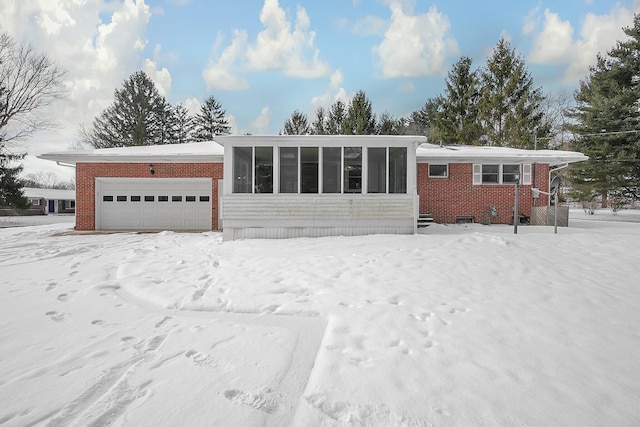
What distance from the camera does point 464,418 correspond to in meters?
1.91

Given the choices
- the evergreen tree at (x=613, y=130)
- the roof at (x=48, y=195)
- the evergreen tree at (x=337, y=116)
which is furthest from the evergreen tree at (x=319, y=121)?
the roof at (x=48, y=195)

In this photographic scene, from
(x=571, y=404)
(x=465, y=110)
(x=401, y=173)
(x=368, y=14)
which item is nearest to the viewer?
(x=571, y=404)

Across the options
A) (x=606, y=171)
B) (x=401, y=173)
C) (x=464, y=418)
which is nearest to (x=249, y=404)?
(x=464, y=418)

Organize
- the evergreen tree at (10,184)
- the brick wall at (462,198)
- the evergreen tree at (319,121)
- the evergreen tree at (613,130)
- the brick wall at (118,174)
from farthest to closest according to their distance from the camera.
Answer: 1. the evergreen tree at (319,121)
2. the evergreen tree at (613,130)
3. the evergreen tree at (10,184)
4. the brick wall at (462,198)
5. the brick wall at (118,174)

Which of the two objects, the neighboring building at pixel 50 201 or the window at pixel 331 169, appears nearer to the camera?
the window at pixel 331 169

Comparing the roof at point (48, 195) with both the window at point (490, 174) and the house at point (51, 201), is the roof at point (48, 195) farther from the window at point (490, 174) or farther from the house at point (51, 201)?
the window at point (490, 174)

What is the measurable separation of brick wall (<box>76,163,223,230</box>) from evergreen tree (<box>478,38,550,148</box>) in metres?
21.0

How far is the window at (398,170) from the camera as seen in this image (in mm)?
9281

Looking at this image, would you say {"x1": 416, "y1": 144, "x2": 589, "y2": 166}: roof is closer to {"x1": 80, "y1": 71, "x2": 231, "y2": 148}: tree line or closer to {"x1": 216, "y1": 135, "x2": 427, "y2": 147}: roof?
{"x1": 216, "y1": 135, "x2": 427, "y2": 147}: roof

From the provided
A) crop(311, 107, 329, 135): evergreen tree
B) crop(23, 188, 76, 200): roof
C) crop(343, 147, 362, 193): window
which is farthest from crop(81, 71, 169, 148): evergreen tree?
crop(343, 147, 362, 193): window

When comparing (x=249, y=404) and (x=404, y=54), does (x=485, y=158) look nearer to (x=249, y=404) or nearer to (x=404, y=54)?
(x=249, y=404)

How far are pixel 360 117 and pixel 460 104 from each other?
8.26 metres

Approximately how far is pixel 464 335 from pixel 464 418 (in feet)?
4.11

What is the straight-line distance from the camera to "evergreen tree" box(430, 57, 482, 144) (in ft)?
80.7
